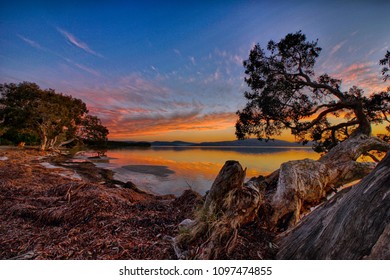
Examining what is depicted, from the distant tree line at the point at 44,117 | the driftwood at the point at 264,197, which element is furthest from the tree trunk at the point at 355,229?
the distant tree line at the point at 44,117

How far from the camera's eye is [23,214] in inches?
135

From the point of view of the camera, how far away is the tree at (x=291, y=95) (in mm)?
6723

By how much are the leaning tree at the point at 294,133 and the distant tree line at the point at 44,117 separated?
16766mm

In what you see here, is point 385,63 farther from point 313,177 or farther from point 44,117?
point 44,117

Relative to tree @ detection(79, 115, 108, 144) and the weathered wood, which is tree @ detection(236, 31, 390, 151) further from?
tree @ detection(79, 115, 108, 144)

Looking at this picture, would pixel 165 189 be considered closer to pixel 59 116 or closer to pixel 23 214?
pixel 23 214

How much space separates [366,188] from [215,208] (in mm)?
1528

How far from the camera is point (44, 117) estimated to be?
2311cm

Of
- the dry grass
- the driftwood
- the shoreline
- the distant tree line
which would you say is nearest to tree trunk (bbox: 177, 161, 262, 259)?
the driftwood

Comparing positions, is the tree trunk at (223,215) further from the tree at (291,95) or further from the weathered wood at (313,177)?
the tree at (291,95)

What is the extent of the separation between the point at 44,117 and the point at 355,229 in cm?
2849

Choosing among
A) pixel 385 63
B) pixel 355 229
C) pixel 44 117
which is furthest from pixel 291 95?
pixel 44 117
